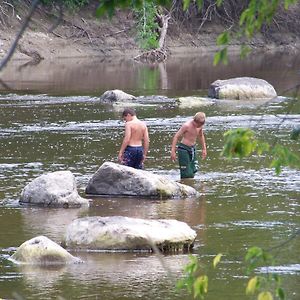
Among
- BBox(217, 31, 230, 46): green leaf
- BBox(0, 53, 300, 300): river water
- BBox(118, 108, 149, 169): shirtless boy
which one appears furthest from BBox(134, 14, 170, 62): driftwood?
BBox(217, 31, 230, 46): green leaf

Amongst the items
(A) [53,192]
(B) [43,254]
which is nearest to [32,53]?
(A) [53,192]

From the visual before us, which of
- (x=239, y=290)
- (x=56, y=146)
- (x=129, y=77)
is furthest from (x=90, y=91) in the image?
(x=239, y=290)

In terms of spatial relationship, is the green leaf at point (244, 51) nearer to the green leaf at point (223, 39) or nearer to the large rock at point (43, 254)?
the green leaf at point (223, 39)

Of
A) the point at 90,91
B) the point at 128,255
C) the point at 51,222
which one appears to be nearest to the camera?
the point at 128,255

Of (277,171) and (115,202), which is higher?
(277,171)

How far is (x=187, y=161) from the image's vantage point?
17.3 metres

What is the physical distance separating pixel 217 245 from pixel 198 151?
8325 mm

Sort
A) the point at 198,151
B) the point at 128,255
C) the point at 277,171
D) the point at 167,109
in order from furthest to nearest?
the point at 167,109 → the point at 198,151 → the point at 128,255 → the point at 277,171

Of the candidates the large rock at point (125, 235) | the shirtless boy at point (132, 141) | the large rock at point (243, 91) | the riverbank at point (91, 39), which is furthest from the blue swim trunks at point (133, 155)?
the riverbank at point (91, 39)

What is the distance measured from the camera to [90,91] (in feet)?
112

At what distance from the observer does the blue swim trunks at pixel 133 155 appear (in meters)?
→ 17.1

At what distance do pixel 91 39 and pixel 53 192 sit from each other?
3737 cm

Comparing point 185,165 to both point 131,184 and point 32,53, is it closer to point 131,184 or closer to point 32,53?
point 131,184

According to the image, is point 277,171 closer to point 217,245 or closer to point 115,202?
point 217,245
